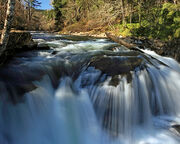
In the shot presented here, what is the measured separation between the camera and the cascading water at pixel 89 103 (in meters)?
3.67

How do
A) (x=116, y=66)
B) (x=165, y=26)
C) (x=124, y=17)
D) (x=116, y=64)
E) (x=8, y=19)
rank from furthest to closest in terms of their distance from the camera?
(x=124, y=17) < (x=165, y=26) < (x=116, y=64) < (x=116, y=66) < (x=8, y=19)

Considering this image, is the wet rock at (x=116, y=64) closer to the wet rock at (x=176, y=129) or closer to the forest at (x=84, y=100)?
the forest at (x=84, y=100)

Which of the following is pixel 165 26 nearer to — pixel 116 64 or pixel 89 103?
pixel 116 64

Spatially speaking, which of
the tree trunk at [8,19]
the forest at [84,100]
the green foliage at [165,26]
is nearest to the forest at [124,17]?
the green foliage at [165,26]

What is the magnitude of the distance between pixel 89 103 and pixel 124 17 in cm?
1728

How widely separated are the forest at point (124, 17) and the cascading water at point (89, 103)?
11.8 feet

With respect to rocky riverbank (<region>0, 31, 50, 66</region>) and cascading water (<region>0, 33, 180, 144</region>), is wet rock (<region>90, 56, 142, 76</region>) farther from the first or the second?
rocky riverbank (<region>0, 31, 50, 66</region>)

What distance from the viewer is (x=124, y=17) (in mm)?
19391

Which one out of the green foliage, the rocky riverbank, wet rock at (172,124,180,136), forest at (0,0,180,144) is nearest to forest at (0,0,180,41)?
the green foliage

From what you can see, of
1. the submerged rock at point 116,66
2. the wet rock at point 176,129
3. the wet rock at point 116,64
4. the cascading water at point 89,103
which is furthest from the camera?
the wet rock at point 116,64

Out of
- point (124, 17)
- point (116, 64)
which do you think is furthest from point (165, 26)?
point (116, 64)

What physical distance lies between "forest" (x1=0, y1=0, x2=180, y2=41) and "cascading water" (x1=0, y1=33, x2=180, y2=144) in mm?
3593

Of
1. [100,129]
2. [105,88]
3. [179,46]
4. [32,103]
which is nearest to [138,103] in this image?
[105,88]

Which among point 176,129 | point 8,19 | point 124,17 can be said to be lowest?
point 176,129
